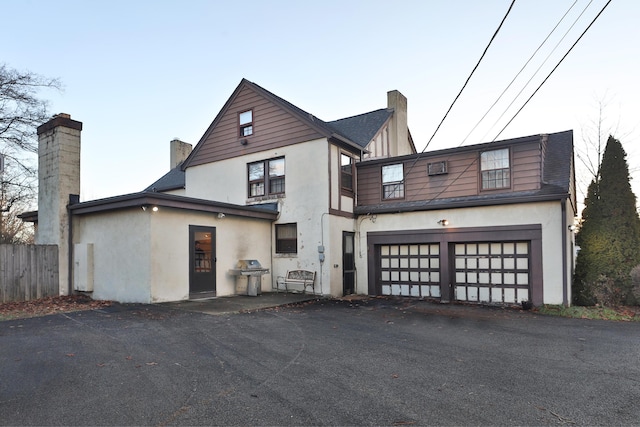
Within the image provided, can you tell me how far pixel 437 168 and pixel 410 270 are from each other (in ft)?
Result: 12.3

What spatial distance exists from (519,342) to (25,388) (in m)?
7.45

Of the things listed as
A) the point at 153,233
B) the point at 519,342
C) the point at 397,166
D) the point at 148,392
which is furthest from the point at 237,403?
the point at 397,166

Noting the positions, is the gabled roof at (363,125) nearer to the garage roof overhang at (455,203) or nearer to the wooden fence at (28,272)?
the garage roof overhang at (455,203)

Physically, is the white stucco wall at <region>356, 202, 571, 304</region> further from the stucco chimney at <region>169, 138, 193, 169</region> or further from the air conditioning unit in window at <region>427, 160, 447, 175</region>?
the stucco chimney at <region>169, 138, 193, 169</region>

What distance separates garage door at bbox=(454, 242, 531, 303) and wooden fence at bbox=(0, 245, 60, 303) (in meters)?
13.0

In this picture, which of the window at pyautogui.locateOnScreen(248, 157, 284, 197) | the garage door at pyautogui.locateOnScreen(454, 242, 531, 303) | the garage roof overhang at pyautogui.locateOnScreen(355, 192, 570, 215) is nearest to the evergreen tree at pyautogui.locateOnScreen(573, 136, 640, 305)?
the garage door at pyautogui.locateOnScreen(454, 242, 531, 303)

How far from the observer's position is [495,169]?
12.5 metres

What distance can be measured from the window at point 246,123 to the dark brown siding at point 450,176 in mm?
4874

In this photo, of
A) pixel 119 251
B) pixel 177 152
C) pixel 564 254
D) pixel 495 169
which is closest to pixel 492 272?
pixel 564 254

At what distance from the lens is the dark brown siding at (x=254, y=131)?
14.7 m

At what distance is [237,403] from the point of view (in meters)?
3.95

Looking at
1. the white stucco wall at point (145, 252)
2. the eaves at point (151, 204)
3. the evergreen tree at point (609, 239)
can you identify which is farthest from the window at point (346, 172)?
the evergreen tree at point (609, 239)

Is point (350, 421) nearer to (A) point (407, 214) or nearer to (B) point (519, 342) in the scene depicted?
(B) point (519, 342)

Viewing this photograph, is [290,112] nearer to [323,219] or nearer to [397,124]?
[323,219]
